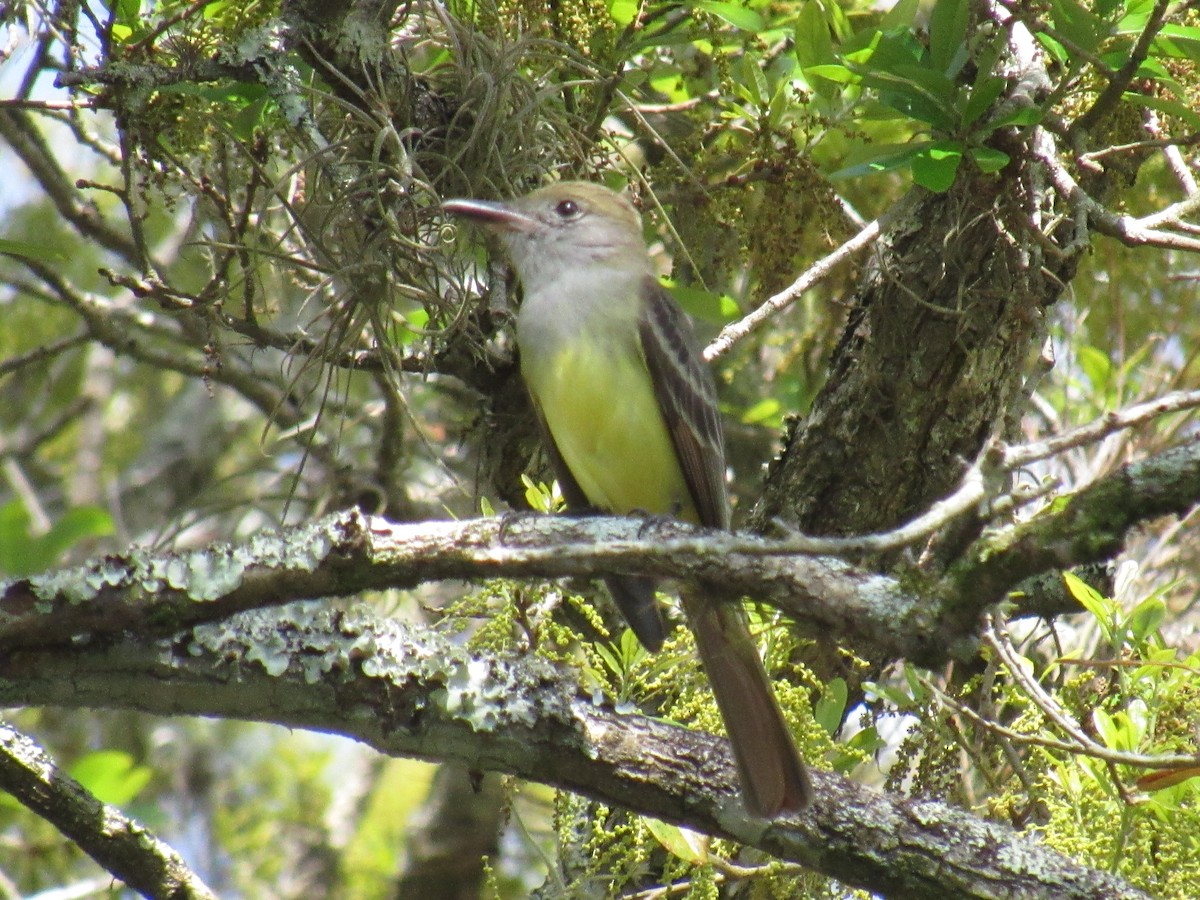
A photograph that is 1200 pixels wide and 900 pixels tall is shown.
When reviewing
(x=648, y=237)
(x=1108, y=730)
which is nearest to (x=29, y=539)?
(x=648, y=237)

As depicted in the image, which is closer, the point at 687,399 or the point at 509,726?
the point at 509,726

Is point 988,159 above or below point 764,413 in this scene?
below

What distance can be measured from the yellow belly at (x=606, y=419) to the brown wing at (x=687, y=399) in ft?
0.12

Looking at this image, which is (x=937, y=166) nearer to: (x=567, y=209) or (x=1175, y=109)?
(x=1175, y=109)

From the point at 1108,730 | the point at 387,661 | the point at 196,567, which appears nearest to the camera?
the point at 196,567

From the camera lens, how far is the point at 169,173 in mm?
3936

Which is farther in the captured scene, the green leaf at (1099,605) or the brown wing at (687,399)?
the brown wing at (687,399)

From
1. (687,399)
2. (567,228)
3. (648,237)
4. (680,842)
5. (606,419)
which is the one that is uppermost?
(648,237)

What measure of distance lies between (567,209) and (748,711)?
167 cm

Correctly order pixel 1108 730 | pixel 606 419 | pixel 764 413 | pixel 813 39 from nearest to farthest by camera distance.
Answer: pixel 1108 730 < pixel 813 39 < pixel 606 419 < pixel 764 413

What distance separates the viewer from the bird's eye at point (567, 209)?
13.5ft

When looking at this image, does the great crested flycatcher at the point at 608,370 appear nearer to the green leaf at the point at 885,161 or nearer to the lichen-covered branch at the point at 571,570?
the green leaf at the point at 885,161

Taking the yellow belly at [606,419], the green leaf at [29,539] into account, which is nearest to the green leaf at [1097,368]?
the yellow belly at [606,419]

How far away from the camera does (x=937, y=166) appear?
10.8 ft
